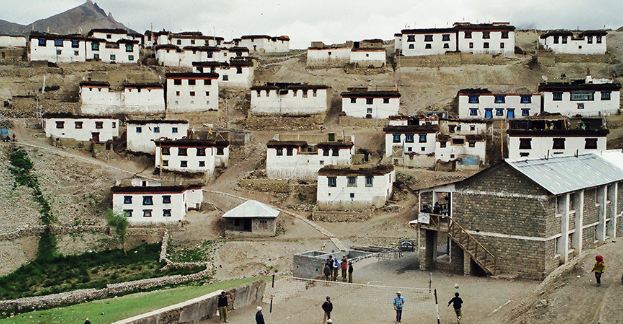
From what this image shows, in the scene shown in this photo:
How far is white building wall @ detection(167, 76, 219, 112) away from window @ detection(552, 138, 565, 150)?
2984 cm

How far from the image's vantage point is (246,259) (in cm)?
4266

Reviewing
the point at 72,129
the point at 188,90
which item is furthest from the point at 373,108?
the point at 72,129

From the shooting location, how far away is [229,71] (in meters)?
72.1

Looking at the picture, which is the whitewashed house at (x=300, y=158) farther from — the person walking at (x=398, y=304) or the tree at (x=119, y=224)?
the person walking at (x=398, y=304)

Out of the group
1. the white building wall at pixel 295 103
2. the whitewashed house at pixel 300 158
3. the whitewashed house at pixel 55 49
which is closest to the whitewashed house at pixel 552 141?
the whitewashed house at pixel 300 158

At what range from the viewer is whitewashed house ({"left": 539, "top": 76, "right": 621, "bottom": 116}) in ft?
201

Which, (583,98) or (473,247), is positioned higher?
(583,98)

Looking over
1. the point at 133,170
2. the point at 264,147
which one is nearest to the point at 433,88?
the point at 264,147

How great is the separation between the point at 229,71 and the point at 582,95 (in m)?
32.4

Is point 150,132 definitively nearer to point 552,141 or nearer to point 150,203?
point 150,203

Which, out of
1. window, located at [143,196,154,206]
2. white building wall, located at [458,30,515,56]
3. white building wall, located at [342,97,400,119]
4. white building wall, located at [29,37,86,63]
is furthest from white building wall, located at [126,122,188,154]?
white building wall, located at [458,30,515,56]

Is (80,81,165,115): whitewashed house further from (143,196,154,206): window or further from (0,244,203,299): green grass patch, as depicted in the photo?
(0,244,203,299): green grass patch

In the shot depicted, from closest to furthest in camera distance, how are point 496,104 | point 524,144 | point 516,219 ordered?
point 516,219 → point 524,144 → point 496,104

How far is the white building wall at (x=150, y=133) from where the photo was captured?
2325 inches
